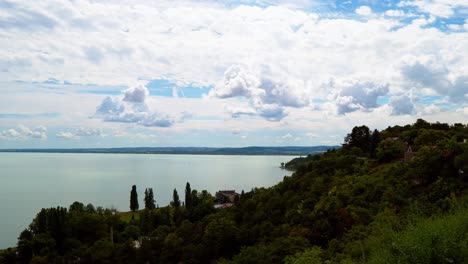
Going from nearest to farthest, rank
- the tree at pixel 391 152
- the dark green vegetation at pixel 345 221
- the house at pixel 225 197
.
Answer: the dark green vegetation at pixel 345 221 < the tree at pixel 391 152 < the house at pixel 225 197

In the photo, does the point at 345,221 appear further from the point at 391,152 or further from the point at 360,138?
the point at 360,138

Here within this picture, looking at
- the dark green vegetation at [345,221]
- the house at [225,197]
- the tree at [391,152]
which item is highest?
the tree at [391,152]

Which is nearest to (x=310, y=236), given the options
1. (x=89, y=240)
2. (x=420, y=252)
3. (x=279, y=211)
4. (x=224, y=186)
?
(x=279, y=211)

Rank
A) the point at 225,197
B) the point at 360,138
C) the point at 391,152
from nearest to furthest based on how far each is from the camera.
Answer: the point at 391,152, the point at 360,138, the point at 225,197

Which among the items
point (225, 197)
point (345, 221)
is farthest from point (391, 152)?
point (225, 197)

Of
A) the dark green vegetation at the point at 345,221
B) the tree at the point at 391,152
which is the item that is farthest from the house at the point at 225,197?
the tree at the point at 391,152

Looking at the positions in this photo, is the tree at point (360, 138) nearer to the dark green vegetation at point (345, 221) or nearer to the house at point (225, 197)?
the dark green vegetation at point (345, 221)

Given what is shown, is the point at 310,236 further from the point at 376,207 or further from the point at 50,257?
the point at 50,257

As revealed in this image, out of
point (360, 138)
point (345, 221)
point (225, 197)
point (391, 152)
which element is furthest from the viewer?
point (225, 197)

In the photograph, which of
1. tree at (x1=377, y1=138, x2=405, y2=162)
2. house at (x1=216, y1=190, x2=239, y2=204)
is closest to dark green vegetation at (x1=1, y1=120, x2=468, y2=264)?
tree at (x1=377, y1=138, x2=405, y2=162)
